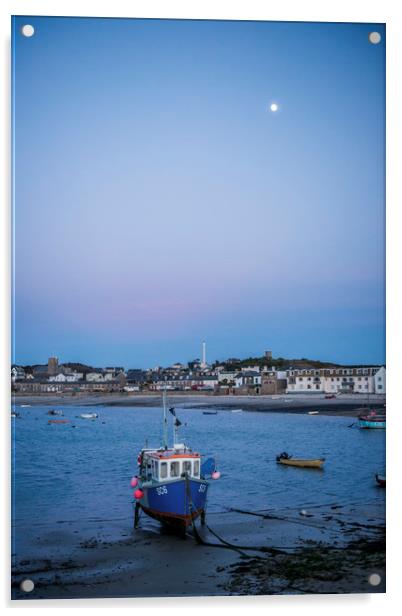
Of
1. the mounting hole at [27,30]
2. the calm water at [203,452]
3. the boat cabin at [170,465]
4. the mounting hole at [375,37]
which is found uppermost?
the mounting hole at [375,37]

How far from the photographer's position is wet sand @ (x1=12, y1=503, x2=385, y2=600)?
451 centimetres

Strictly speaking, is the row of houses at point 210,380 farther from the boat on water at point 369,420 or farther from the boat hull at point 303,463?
the boat hull at point 303,463

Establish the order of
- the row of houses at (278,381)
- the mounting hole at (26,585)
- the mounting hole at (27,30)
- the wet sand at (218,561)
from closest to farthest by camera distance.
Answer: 1. the mounting hole at (26,585)
2. the wet sand at (218,561)
3. the mounting hole at (27,30)
4. the row of houses at (278,381)

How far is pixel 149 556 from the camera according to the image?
5.75 m

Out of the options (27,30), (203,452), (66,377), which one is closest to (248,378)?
(66,377)

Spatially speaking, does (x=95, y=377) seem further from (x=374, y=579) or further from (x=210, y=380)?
(x=374, y=579)

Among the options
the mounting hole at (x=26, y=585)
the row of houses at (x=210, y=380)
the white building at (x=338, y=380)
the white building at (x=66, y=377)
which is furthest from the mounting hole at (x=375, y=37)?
the mounting hole at (x=26, y=585)

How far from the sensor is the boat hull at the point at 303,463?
10.0 meters

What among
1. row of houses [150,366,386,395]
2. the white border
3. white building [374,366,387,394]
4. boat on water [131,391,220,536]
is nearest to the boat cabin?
boat on water [131,391,220,536]

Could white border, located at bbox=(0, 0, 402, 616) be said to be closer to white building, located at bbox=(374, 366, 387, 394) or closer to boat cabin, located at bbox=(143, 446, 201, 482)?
white building, located at bbox=(374, 366, 387, 394)

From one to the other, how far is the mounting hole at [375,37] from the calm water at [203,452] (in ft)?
8.74
